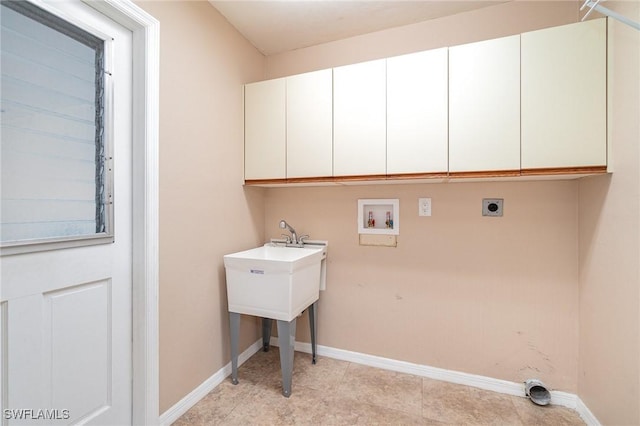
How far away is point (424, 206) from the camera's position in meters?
2.04

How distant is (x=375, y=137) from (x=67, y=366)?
1910mm

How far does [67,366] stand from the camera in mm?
1220

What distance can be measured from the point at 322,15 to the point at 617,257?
216cm

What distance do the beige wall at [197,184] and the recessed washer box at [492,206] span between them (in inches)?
66.6

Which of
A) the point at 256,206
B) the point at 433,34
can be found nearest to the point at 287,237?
the point at 256,206

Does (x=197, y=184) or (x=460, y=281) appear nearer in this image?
(x=197, y=184)

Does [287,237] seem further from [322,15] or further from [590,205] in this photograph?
[590,205]

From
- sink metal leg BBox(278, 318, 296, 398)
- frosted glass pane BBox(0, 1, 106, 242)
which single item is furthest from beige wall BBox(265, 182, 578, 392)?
frosted glass pane BBox(0, 1, 106, 242)

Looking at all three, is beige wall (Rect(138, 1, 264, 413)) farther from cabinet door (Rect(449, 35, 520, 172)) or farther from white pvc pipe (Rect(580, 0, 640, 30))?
white pvc pipe (Rect(580, 0, 640, 30))

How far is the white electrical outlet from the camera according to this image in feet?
6.66

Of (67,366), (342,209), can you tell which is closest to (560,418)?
(342,209)

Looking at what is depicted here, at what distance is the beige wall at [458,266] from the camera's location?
5.80 ft

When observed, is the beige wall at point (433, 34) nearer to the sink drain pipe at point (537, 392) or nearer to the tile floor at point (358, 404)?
the sink drain pipe at point (537, 392)

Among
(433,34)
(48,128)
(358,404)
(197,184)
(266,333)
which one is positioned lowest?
(358,404)
